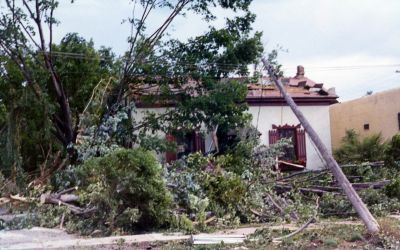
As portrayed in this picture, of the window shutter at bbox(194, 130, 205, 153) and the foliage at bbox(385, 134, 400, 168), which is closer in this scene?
the foliage at bbox(385, 134, 400, 168)

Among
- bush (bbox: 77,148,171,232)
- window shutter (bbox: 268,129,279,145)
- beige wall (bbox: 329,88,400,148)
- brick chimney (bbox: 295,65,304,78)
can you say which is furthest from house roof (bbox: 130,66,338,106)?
bush (bbox: 77,148,171,232)

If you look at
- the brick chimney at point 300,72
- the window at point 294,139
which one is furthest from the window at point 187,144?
the brick chimney at point 300,72

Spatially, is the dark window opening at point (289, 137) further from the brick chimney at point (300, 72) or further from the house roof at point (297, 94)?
the brick chimney at point (300, 72)

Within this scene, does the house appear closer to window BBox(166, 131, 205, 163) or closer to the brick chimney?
window BBox(166, 131, 205, 163)

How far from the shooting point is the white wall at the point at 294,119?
72.9 ft

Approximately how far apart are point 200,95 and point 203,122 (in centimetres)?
97

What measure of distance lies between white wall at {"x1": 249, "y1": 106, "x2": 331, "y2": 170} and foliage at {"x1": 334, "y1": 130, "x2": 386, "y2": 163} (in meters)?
1.03

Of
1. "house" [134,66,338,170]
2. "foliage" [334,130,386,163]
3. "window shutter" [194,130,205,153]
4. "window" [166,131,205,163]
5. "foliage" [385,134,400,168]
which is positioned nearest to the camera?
"foliage" [385,134,400,168]

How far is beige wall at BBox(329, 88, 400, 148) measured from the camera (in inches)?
895

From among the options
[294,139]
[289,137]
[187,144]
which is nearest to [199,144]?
[187,144]

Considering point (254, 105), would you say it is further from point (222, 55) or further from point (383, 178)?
point (383, 178)

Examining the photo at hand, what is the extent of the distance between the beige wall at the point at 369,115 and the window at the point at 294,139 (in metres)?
2.64

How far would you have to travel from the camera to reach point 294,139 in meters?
22.6

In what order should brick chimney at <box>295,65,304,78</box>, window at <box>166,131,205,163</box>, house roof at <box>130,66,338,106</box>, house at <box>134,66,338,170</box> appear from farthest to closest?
brick chimney at <box>295,65,304,78</box>
house at <box>134,66,338,170</box>
house roof at <box>130,66,338,106</box>
window at <box>166,131,205,163</box>
